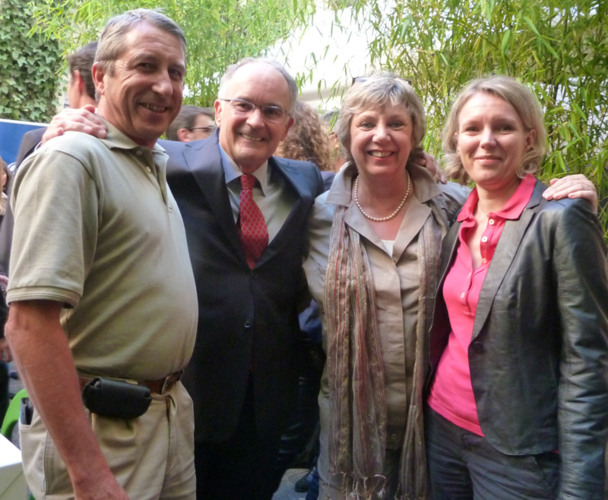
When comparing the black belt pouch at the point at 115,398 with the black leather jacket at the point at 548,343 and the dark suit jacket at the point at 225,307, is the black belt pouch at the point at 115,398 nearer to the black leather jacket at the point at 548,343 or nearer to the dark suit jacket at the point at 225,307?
the dark suit jacket at the point at 225,307

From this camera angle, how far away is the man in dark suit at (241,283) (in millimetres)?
1991

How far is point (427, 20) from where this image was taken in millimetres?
2699

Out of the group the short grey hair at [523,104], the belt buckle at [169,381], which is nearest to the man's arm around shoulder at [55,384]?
the belt buckle at [169,381]

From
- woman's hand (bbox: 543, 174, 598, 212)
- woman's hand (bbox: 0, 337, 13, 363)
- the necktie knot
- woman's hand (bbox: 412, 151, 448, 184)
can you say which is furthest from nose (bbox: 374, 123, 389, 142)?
woman's hand (bbox: 0, 337, 13, 363)

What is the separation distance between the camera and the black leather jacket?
1.54 metres

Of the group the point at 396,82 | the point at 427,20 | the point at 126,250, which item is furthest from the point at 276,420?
the point at 427,20

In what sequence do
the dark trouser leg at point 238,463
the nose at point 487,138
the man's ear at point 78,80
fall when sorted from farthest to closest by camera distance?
the man's ear at point 78,80 < the dark trouser leg at point 238,463 < the nose at point 487,138

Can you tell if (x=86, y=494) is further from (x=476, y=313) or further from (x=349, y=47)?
(x=349, y=47)

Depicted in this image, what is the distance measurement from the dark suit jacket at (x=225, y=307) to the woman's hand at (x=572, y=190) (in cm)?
84

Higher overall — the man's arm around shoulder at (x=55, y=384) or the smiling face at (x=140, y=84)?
the smiling face at (x=140, y=84)

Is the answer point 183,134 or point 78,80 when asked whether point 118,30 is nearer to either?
point 78,80

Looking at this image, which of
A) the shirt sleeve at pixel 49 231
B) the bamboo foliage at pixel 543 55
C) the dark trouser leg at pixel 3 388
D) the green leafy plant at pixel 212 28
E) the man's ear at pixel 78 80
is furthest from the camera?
the green leafy plant at pixel 212 28

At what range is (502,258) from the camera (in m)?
1.66

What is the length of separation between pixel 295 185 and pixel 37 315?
1122mm
